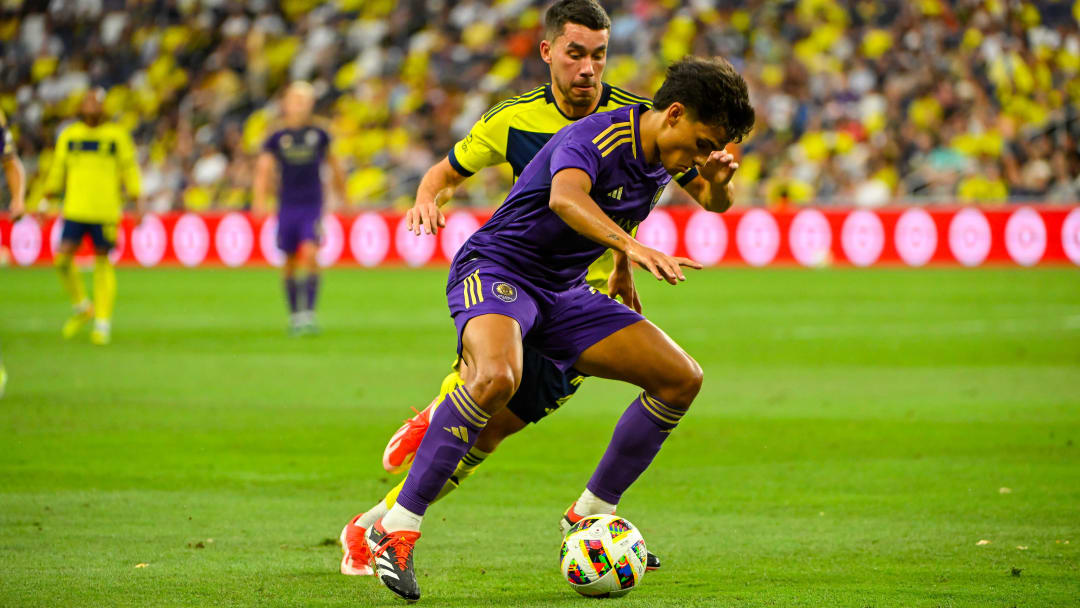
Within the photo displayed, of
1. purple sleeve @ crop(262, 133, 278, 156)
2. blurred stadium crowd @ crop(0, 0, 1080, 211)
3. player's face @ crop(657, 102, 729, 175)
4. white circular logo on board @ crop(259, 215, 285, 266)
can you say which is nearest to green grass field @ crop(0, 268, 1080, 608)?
player's face @ crop(657, 102, 729, 175)

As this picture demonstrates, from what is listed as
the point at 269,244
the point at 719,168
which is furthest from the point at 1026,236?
the point at 719,168

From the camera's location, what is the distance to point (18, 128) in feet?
109

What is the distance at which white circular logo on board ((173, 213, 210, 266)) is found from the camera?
28250 millimetres

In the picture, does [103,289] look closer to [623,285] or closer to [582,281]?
[623,285]

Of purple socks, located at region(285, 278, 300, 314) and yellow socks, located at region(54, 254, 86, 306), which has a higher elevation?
yellow socks, located at region(54, 254, 86, 306)

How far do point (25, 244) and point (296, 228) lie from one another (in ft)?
50.8

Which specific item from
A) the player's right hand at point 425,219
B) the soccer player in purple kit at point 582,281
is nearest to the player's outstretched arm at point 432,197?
the player's right hand at point 425,219

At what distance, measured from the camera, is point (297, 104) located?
52.1 feet

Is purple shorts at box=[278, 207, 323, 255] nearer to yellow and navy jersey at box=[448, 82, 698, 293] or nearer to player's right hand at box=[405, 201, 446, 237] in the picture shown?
yellow and navy jersey at box=[448, 82, 698, 293]

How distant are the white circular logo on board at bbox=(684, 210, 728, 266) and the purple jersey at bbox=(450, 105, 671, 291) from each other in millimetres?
19399

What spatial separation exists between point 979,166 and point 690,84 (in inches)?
786

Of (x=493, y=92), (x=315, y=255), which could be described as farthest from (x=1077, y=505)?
(x=493, y=92)

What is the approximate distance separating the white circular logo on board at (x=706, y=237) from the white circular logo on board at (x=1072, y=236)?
227 inches

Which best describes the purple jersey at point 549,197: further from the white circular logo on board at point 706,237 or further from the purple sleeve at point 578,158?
the white circular logo on board at point 706,237
